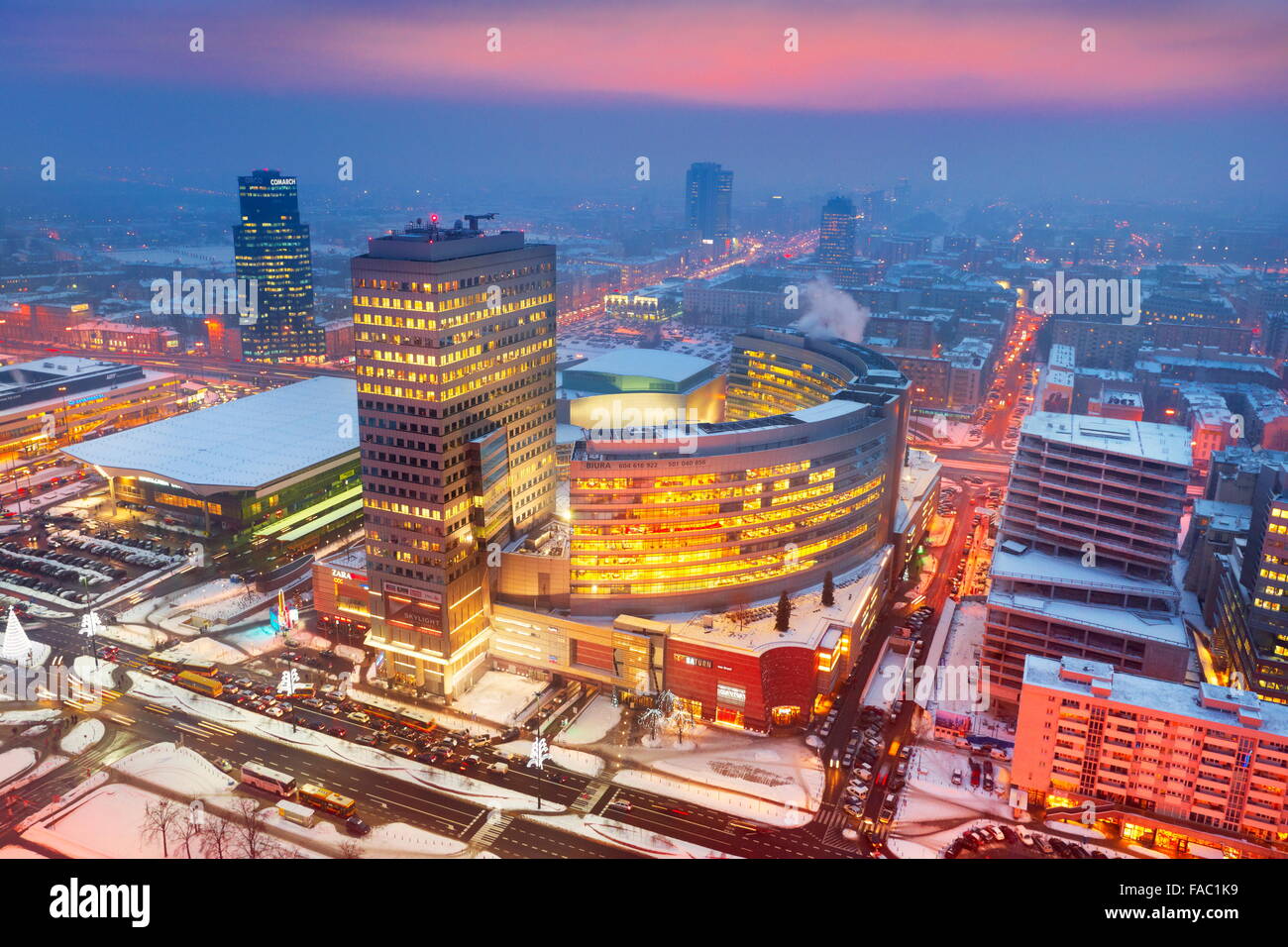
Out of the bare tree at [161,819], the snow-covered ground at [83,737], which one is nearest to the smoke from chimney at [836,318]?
the snow-covered ground at [83,737]

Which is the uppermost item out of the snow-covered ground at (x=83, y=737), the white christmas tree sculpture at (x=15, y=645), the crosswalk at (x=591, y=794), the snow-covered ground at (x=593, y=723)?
the white christmas tree sculpture at (x=15, y=645)

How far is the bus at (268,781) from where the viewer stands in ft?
206

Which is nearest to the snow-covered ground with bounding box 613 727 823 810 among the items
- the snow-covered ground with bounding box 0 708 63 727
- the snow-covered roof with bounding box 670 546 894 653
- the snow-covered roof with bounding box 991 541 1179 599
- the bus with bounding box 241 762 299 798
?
the snow-covered roof with bounding box 670 546 894 653

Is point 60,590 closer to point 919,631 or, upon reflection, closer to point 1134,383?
point 919,631

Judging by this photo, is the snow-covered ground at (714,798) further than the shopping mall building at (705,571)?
No

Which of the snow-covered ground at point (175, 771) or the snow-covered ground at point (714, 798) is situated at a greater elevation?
the snow-covered ground at point (175, 771)

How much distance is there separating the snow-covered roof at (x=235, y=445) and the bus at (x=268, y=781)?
47.4 m

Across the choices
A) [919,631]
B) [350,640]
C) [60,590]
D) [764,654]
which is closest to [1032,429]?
[919,631]

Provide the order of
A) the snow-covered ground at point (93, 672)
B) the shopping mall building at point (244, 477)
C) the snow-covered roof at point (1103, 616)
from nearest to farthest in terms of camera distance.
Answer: the snow-covered roof at point (1103, 616) < the snow-covered ground at point (93, 672) < the shopping mall building at point (244, 477)

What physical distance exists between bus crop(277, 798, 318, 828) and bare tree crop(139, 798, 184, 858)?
6.53m

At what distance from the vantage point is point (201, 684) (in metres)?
77.1

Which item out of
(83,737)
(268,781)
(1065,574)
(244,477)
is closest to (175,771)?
Result: (268,781)

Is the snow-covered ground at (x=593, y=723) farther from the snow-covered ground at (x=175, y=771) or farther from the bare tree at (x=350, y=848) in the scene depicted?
the snow-covered ground at (x=175, y=771)

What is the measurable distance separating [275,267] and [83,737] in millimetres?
137596
